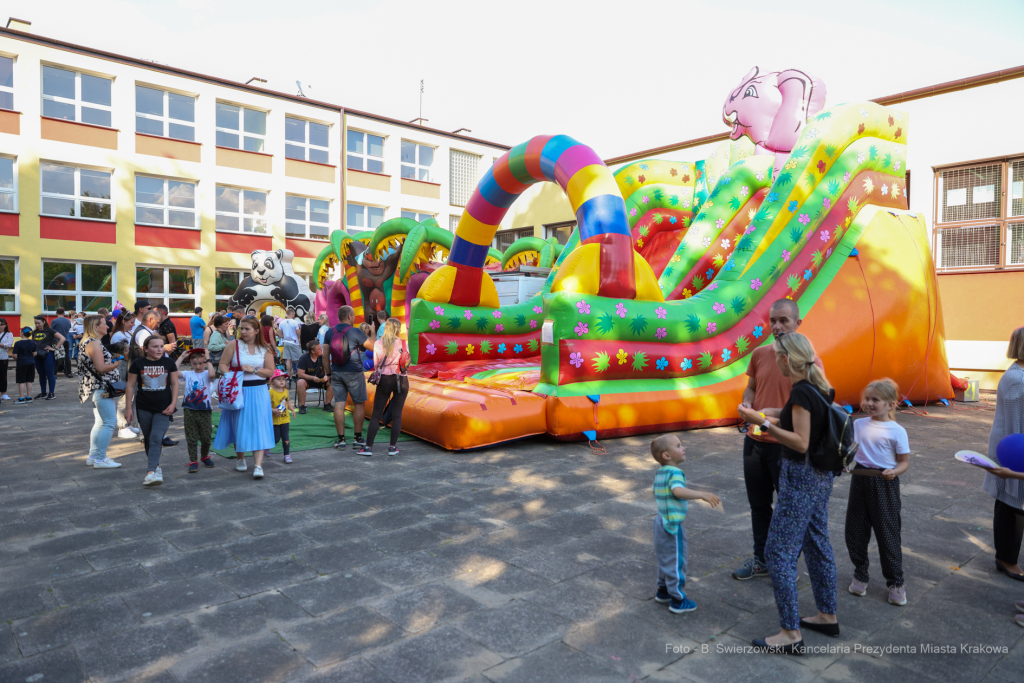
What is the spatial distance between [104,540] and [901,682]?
14.6ft

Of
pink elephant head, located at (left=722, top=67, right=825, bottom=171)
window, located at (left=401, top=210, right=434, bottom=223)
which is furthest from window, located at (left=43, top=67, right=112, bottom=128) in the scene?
pink elephant head, located at (left=722, top=67, right=825, bottom=171)

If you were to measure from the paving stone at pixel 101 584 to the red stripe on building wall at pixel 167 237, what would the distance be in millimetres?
19931

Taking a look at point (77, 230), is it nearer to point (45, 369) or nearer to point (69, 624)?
point (45, 369)

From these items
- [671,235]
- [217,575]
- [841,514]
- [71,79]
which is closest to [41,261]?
[71,79]

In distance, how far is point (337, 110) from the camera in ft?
82.4

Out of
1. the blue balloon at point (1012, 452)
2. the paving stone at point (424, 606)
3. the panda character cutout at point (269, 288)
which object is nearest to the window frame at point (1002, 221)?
the blue balloon at point (1012, 452)

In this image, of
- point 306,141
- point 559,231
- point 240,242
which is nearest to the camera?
point 559,231

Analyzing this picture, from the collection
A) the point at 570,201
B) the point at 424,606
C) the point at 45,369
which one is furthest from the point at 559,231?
the point at 424,606

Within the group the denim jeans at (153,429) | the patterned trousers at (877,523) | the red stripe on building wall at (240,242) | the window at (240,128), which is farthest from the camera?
the window at (240,128)

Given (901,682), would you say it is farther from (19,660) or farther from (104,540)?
(104,540)

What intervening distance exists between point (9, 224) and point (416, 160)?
572 inches

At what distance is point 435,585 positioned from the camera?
3.49 metres

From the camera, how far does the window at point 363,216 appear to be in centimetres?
2588

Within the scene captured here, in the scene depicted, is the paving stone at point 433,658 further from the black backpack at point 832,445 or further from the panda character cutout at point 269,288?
the panda character cutout at point 269,288
